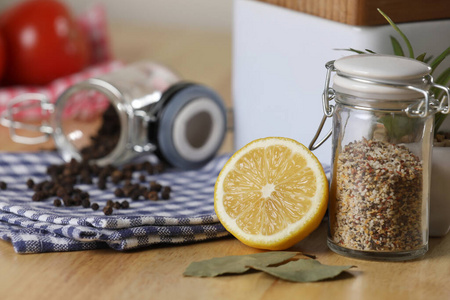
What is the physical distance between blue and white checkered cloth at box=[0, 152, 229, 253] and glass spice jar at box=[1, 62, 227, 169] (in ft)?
0.30

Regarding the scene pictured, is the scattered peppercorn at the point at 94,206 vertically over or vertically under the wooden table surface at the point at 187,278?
over

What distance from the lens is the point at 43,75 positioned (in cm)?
143

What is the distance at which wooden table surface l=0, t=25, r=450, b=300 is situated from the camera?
0.58 meters

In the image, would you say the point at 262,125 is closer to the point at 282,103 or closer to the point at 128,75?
the point at 282,103

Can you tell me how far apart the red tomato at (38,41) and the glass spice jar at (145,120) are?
1.35ft

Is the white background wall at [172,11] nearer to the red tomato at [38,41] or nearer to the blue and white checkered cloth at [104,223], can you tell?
the red tomato at [38,41]

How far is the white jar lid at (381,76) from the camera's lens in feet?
1.97

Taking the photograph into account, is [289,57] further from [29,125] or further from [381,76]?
[29,125]

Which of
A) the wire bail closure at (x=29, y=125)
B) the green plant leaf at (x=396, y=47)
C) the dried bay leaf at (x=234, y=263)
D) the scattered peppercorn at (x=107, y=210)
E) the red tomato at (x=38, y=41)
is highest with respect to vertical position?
the green plant leaf at (x=396, y=47)

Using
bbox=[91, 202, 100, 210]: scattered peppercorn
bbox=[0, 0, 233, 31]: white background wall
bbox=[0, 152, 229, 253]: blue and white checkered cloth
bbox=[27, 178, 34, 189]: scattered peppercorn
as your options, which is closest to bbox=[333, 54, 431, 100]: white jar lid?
bbox=[0, 152, 229, 253]: blue and white checkered cloth

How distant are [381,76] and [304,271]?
0.19m

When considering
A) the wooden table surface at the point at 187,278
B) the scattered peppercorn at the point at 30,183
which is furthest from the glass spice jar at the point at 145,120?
the wooden table surface at the point at 187,278

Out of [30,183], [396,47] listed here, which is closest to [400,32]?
[396,47]

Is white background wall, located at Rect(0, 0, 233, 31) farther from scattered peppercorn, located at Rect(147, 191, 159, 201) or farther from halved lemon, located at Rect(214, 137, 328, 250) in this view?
halved lemon, located at Rect(214, 137, 328, 250)
